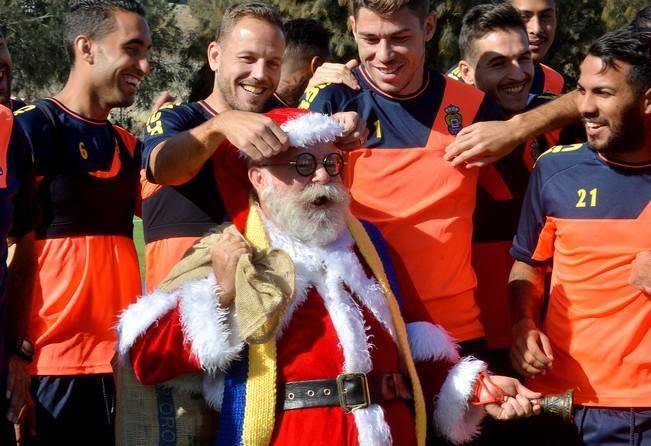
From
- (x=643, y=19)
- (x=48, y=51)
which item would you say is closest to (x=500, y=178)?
(x=643, y=19)

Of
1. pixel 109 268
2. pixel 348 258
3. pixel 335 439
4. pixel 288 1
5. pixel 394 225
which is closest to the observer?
pixel 335 439

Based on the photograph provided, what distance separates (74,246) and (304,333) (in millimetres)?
1505

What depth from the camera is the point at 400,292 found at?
3.97m

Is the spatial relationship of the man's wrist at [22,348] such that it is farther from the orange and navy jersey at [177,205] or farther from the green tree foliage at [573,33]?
the green tree foliage at [573,33]

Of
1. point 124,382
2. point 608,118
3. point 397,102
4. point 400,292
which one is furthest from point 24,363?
point 608,118

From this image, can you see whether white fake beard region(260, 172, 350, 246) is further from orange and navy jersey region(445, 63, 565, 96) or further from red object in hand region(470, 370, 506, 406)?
orange and navy jersey region(445, 63, 565, 96)


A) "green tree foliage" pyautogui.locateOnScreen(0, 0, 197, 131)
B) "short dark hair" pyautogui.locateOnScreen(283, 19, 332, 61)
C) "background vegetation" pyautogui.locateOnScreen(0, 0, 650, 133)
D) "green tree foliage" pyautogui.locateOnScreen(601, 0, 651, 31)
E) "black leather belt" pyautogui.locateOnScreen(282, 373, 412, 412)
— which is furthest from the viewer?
"green tree foliage" pyautogui.locateOnScreen(0, 0, 197, 131)

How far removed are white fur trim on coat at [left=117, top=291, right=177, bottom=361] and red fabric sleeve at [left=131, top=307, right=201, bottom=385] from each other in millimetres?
23

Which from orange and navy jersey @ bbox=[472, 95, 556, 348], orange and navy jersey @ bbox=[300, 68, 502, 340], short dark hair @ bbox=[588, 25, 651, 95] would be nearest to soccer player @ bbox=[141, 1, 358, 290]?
orange and navy jersey @ bbox=[300, 68, 502, 340]

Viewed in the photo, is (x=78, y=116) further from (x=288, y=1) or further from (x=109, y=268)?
(x=288, y=1)

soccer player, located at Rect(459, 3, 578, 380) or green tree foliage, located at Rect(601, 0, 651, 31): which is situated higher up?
green tree foliage, located at Rect(601, 0, 651, 31)

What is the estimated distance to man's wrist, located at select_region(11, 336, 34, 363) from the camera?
3.76m

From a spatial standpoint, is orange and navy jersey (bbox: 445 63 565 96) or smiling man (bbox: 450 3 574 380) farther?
orange and navy jersey (bbox: 445 63 565 96)

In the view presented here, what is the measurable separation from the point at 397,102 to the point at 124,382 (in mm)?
1830
